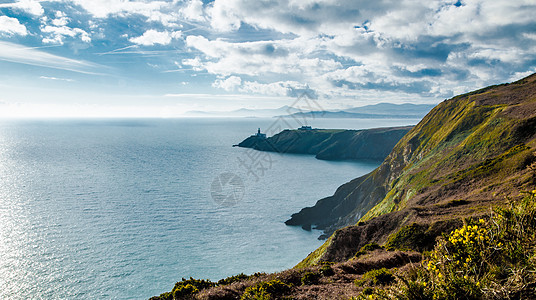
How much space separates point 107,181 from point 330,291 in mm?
95250

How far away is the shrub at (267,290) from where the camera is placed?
617 inches

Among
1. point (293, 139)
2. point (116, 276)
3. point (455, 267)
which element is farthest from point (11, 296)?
point (293, 139)

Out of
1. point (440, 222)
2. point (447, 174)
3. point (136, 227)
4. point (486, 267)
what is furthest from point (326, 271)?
point (136, 227)

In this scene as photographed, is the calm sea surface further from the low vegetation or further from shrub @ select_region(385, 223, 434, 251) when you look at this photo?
the low vegetation

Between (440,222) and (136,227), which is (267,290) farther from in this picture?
(136,227)

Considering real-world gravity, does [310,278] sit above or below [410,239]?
below

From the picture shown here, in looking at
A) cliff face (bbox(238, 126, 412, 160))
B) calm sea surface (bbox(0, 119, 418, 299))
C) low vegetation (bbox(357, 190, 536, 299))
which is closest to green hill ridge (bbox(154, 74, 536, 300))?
low vegetation (bbox(357, 190, 536, 299))

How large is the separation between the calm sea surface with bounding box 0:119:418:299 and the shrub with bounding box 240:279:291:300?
2953 cm

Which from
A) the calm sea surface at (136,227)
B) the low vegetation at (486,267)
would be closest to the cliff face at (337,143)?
the calm sea surface at (136,227)

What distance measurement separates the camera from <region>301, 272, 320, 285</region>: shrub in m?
18.3

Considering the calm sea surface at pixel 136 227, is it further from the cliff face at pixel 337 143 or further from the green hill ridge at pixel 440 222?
the cliff face at pixel 337 143

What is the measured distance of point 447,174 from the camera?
42.5 meters

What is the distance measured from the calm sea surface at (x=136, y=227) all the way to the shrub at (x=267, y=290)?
29530 millimetres

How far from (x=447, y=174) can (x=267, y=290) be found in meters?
36.9
